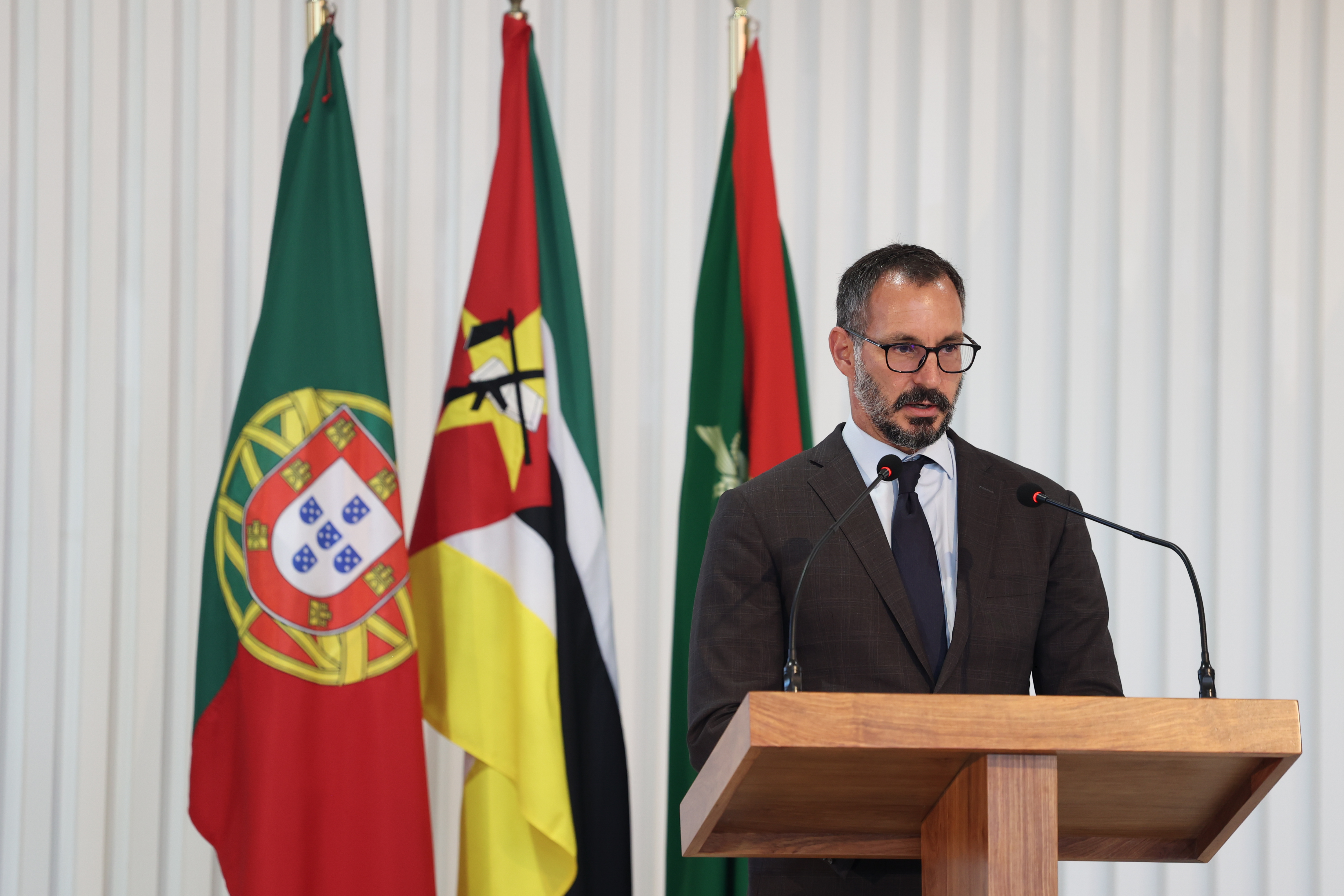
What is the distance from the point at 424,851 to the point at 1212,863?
2099 mm

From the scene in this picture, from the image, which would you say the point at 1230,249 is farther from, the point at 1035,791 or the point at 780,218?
the point at 1035,791

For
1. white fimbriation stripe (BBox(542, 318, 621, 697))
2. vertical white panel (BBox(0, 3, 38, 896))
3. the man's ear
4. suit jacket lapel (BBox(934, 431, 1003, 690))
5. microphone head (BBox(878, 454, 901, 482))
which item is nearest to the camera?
microphone head (BBox(878, 454, 901, 482))

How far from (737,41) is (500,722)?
1.80 m

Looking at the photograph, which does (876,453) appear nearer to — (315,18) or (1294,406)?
(315,18)

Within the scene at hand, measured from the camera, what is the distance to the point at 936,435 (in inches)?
75.7

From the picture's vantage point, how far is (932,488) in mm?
2004

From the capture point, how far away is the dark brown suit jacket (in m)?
1.79

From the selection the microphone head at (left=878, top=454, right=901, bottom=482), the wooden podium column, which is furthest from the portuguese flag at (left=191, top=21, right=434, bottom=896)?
the wooden podium column

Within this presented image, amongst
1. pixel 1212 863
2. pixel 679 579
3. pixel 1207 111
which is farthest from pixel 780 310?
A: pixel 1212 863

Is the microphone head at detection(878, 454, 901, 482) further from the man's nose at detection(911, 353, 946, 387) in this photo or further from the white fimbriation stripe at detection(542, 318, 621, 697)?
the white fimbriation stripe at detection(542, 318, 621, 697)

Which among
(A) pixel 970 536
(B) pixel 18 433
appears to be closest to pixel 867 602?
(A) pixel 970 536

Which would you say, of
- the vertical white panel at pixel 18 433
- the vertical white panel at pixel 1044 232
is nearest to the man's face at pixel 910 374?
the vertical white panel at pixel 1044 232

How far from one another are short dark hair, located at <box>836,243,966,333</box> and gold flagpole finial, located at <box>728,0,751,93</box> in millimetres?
1343

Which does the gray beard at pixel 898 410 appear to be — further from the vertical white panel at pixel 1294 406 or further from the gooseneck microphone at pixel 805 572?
the vertical white panel at pixel 1294 406
